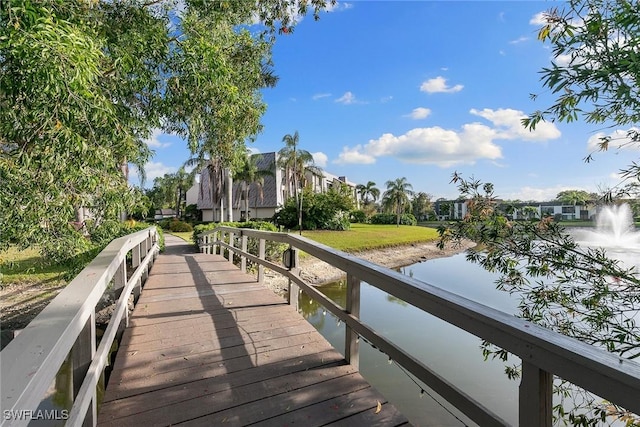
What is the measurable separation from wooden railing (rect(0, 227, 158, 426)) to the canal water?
2.03m

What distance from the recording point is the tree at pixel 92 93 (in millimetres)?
2623

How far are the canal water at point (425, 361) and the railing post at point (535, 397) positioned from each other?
1245 mm

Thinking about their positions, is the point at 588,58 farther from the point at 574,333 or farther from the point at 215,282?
the point at 215,282

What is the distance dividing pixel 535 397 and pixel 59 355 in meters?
1.66

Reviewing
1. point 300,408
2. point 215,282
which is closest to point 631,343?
point 300,408

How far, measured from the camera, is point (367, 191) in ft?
202

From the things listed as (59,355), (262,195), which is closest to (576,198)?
(59,355)

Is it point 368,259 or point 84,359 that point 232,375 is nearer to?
point 84,359

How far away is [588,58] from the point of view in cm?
234

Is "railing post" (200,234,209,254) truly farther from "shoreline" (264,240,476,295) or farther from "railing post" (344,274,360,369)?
"railing post" (344,274,360,369)

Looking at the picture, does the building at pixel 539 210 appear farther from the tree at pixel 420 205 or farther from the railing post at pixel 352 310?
the tree at pixel 420 205

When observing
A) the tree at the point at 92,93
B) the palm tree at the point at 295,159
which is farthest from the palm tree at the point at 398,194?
the tree at the point at 92,93

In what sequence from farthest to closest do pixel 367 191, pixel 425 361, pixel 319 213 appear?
1. pixel 367 191
2. pixel 319 213
3. pixel 425 361

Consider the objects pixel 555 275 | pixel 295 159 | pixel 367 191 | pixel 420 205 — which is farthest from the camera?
pixel 367 191
